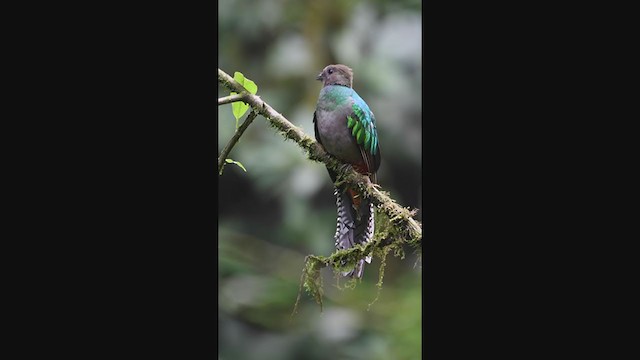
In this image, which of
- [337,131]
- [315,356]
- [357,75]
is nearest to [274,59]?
[357,75]

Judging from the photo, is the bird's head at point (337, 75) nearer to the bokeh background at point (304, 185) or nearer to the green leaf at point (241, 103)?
the bokeh background at point (304, 185)

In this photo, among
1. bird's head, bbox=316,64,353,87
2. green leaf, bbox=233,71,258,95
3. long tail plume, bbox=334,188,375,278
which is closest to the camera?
green leaf, bbox=233,71,258,95

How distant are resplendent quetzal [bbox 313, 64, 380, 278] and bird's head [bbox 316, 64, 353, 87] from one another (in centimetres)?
6

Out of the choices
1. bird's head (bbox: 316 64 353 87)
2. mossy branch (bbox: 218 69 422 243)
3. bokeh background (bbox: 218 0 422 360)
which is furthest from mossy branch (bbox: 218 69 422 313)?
bird's head (bbox: 316 64 353 87)

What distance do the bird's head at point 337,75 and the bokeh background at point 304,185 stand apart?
0.16 metres

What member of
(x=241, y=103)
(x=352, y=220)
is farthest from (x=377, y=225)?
(x=241, y=103)

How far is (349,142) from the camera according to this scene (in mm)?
3684

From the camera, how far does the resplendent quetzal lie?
364 centimetres

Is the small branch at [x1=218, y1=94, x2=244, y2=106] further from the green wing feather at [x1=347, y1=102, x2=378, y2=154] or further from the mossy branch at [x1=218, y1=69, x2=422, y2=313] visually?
the green wing feather at [x1=347, y1=102, x2=378, y2=154]

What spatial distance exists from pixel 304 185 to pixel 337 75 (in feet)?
2.25

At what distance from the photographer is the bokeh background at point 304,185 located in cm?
364
